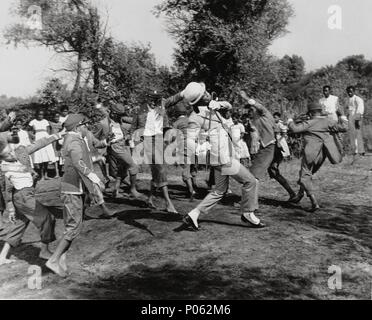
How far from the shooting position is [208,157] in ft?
21.1

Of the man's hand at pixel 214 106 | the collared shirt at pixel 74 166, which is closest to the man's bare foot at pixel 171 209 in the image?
the man's hand at pixel 214 106

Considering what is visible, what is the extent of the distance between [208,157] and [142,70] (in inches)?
574

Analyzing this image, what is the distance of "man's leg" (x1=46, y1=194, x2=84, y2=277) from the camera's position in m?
5.21

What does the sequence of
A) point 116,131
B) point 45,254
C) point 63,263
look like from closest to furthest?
point 63,263 < point 45,254 < point 116,131

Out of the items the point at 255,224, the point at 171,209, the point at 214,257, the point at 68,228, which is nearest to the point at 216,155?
the point at 255,224

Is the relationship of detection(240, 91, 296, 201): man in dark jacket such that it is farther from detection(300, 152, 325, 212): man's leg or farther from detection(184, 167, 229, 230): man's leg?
detection(184, 167, 229, 230): man's leg

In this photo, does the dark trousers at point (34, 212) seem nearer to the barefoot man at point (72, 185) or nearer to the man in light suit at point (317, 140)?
the barefoot man at point (72, 185)

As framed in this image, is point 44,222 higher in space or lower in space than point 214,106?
lower

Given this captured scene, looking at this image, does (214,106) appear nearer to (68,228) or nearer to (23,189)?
(68,228)

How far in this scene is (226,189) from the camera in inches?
242

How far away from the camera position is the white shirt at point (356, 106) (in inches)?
475

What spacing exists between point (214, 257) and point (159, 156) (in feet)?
8.14
